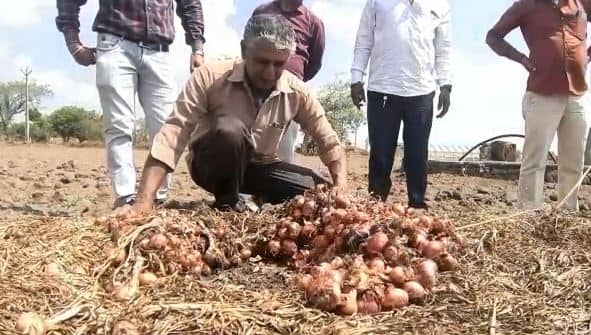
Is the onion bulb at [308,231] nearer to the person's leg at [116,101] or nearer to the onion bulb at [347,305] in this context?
the onion bulb at [347,305]

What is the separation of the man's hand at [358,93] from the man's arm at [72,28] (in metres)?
1.81

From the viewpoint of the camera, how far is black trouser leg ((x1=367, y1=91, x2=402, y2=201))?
4738 millimetres

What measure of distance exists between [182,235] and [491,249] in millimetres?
1321

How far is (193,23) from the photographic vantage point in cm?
488

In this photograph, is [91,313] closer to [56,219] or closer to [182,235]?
[182,235]

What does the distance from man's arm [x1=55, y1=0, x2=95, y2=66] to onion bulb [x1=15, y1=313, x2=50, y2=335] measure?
3.08 meters

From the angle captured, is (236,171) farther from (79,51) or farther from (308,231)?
(79,51)

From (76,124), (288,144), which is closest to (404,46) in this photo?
(288,144)

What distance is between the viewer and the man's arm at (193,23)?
192 inches

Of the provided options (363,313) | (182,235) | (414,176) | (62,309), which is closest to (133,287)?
(62,309)

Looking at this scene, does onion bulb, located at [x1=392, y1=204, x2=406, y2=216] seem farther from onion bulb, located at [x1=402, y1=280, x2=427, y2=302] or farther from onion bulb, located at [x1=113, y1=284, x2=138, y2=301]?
onion bulb, located at [x1=113, y1=284, x2=138, y2=301]

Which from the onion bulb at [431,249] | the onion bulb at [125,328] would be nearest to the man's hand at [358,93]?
the onion bulb at [431,249]

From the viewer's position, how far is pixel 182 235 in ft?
8.86

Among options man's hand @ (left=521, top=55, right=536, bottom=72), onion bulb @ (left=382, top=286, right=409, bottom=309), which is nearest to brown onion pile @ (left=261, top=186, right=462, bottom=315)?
onion bulb @ (left=382, top=286, right=409, bottom=309)
